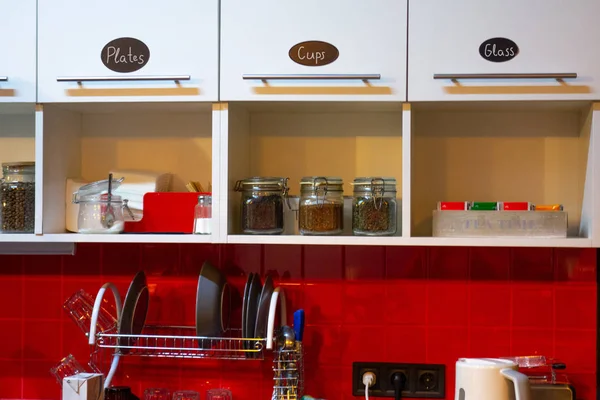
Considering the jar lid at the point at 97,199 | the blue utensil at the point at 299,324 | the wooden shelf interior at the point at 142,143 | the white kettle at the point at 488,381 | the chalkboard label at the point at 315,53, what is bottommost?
the white kettle at the point at 488,381

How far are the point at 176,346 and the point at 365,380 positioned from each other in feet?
1.85

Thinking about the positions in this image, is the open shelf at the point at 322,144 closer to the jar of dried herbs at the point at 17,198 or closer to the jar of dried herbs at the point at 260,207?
the jar of dried herbs at the point at 260,207

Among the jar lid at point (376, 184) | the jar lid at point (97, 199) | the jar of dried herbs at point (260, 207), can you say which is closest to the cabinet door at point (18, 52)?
the jar lid at point (97, 199)

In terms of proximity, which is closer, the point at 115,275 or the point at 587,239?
the point at 587,239

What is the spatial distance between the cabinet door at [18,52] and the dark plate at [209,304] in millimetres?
661

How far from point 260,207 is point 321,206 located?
16 cm

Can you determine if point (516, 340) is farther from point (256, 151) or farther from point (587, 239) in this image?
point (256, 151)

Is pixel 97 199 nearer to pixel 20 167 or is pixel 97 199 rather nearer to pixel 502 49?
pixel 20 167

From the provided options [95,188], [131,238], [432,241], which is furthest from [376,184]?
[95,188]

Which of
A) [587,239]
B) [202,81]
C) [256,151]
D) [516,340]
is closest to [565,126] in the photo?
[587,239]

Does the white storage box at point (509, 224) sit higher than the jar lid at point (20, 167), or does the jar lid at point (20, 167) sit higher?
the jar lid at point (20, 167)

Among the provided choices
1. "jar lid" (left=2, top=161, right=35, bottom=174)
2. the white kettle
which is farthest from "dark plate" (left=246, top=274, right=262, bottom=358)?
"jar lid" (left=2, top=161, right=35, bottom=174)

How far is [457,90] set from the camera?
6.26 ft

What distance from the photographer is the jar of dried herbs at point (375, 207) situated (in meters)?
1.99
